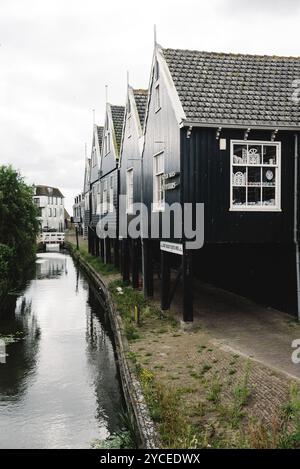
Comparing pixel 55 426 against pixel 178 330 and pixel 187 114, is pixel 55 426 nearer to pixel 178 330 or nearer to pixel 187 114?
pixel 178 330

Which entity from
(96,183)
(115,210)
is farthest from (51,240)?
(115,210)

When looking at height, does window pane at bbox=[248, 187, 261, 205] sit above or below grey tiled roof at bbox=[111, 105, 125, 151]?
below

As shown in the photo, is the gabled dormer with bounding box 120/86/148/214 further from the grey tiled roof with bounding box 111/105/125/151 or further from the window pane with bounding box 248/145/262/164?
the window pane with bounding box 248/145/262/164

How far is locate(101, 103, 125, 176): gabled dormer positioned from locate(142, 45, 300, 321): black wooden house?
12.9 metres

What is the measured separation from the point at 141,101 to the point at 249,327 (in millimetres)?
12751

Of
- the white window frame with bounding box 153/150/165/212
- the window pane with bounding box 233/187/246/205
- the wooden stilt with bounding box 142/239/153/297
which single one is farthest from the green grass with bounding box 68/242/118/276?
the window pane with bounding box 233/187/246/205

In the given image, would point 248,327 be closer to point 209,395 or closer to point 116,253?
point 209,395

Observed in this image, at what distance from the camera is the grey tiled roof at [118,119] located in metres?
29.2

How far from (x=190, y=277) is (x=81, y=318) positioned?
8.05 metres

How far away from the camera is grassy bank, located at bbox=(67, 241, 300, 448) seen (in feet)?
23.8

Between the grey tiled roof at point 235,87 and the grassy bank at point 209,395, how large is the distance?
6197 millimetres

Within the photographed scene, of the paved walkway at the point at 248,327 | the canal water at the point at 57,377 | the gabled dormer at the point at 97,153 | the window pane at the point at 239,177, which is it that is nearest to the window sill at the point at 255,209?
the window pane at the point at 239,177

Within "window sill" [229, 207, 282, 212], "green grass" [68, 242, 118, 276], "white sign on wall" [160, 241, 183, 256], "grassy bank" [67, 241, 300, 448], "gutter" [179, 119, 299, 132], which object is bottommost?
"grassy bank" [67, 241, 300, 448]
